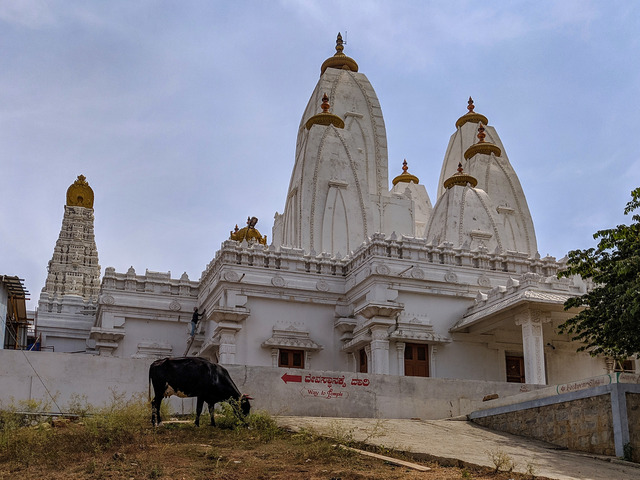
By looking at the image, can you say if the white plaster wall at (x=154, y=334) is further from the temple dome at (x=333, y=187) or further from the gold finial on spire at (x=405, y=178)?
the gold finial on spire at (x=405, y=178)

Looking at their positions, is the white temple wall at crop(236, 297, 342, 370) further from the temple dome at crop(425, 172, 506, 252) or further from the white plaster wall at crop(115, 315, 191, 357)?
the temple dome at crop(425, 172, 506, 252)

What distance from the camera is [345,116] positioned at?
42.1 m

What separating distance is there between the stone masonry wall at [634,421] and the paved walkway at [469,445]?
0.55 metres

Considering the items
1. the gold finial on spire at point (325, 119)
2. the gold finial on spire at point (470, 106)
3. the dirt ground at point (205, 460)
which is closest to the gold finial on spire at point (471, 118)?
the gold finial on spire at point (470, 106)

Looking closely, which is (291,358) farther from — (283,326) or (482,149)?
(482,149)

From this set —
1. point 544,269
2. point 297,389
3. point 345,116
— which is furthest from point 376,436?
point 345,116

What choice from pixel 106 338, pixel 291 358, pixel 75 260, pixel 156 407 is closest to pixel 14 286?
pixel 106 338

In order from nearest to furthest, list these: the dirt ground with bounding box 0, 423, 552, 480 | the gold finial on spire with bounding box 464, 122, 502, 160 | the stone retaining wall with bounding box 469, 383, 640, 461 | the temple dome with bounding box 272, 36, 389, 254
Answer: the dirt ground with bounding box 0, 423, 552, 480 < the stone retaining wall with bounding box 469, 383, 640, 461 < the temple dome with bounding box 272, 36, 389, 254 < the gold finial on spire with bounding box 464, 122, 502, 160

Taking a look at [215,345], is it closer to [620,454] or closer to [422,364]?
[422,364]

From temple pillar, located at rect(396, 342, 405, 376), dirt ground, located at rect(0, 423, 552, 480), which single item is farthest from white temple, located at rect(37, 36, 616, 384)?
dirt ground, located at rect(0, 423, 552, 480)

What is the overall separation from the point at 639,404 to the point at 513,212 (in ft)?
92.5

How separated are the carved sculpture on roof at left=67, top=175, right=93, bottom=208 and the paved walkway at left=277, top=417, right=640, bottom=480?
41701 mm

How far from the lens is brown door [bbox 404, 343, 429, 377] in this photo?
27.1 metres

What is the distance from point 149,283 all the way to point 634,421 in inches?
821
